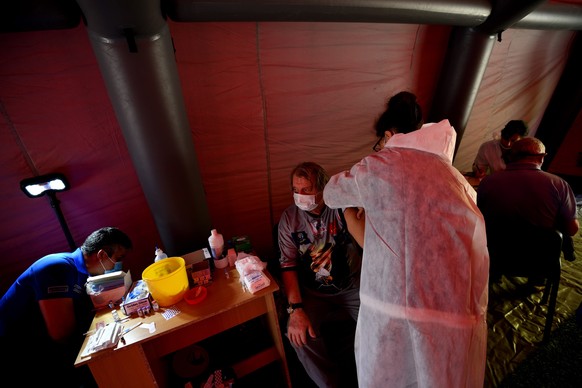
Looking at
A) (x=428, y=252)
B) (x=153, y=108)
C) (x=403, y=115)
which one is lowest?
(x=428, y=252)

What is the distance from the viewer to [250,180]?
7.54 feet

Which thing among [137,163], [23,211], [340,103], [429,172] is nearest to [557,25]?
[340,103]

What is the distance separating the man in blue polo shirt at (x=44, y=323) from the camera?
1.23m

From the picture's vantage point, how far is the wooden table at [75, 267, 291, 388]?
1154 millimetres

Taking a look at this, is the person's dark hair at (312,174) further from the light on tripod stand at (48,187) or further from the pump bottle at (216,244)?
the light on tripod stand at (48,187)

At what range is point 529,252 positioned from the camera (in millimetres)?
1661

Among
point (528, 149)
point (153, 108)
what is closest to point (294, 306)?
point (153, 108)

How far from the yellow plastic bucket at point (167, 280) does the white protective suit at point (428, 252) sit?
40.8 inches

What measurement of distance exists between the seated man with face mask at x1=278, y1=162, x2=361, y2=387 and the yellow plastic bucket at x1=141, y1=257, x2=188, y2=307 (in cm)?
62

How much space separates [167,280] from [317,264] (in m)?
0.89

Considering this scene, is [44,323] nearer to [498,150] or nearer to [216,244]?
[216,244]

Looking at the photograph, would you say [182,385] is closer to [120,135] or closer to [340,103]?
[120,135]

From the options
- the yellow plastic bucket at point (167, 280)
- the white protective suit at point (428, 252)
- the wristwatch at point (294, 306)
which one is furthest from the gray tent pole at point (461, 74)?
the yellow plastic bucket at point (167, 280)

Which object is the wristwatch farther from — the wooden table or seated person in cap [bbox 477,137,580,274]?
seated person in cap [bbox 477,137,580,274]
